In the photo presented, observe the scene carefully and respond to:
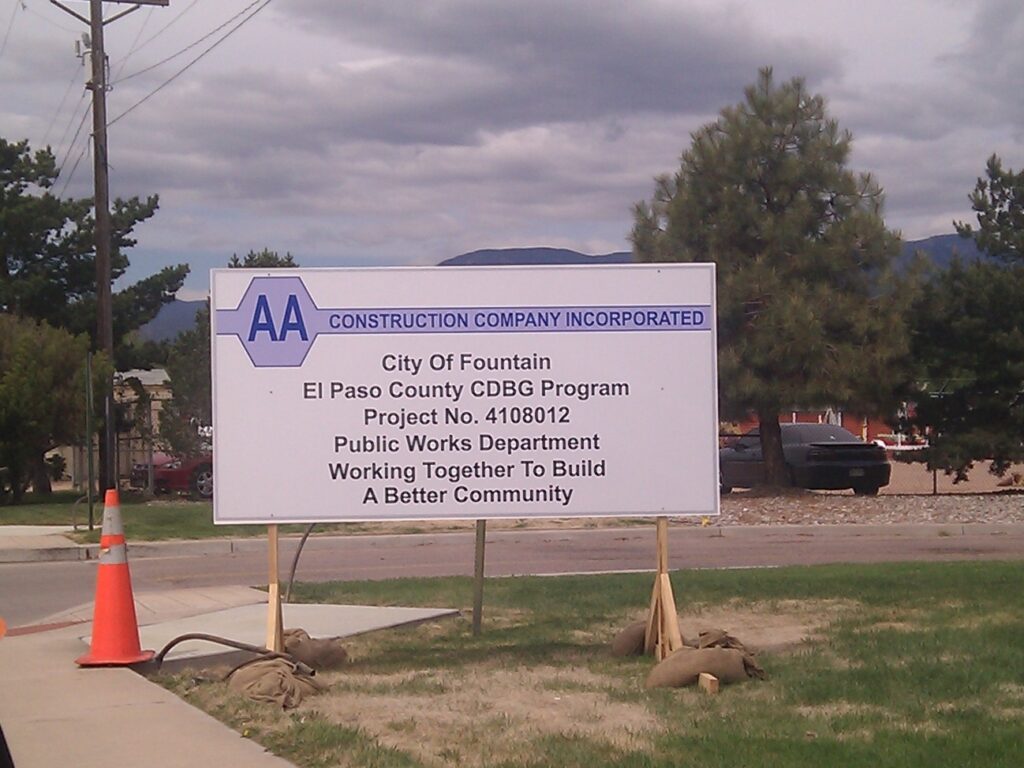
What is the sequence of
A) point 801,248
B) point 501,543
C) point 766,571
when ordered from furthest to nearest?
point 801,248, point 501,543, point 766,571

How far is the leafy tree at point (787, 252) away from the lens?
2283 centimetres

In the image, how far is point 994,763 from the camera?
18.1 feet

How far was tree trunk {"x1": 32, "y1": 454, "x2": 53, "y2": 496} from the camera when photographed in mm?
26734

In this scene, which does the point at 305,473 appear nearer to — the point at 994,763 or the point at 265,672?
the point at 265,672

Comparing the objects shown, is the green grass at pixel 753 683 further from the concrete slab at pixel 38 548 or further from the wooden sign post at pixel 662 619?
the concrete slab at pixel 38 548

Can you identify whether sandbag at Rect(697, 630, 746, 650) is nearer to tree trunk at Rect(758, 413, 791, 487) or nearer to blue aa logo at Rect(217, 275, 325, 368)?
blue aa logo at Rect(217, 275, 325, 368)

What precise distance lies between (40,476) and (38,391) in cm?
369

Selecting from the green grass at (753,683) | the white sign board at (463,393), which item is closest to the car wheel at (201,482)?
the green grass at (753,683)

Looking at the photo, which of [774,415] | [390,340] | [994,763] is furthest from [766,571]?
[774,415]

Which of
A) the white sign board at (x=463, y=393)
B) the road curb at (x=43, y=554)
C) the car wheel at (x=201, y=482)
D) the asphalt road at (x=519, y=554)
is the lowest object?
the asphalt road at (x=519, y=554)

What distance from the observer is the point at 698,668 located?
753 cm

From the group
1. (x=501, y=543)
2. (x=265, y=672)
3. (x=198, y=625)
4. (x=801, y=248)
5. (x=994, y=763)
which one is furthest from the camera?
(x=801, y=248)

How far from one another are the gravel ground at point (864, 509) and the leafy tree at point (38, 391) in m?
11.9

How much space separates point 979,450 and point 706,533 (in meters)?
7.25
